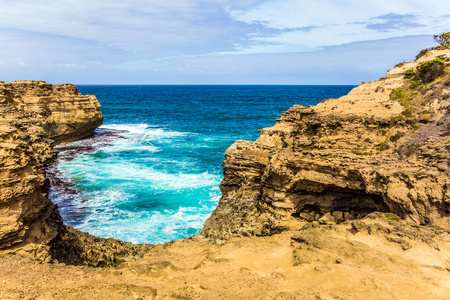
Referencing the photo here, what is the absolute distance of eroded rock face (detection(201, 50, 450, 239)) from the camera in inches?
431

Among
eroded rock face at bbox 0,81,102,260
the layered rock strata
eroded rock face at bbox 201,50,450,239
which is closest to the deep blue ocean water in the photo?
the layered rock strata

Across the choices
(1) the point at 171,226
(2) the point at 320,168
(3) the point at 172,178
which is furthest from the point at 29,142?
(3) the point at 172,178

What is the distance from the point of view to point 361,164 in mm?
12531

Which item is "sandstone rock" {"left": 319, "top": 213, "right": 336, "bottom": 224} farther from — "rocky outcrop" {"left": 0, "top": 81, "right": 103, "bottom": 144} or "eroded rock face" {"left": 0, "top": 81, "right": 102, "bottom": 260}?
"rocky outcrop" {"left": 0, "top": 81, "right": 103, "bottom": 144}

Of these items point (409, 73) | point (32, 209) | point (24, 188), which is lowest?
point (32, 209)

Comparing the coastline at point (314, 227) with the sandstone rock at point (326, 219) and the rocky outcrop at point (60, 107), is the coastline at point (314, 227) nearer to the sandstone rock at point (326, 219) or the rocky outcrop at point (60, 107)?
the sandstone rock at point (326, 219)

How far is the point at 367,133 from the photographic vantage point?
43.9 ft

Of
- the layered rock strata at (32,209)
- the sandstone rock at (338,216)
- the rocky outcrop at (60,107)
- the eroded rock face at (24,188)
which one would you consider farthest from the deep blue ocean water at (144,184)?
the sandstone rock at (338,216)

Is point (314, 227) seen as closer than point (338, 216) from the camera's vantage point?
Yes

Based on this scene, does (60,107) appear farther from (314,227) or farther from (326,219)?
(314,227)

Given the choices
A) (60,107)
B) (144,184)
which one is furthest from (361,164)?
(60,107)

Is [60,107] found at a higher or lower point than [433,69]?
lower

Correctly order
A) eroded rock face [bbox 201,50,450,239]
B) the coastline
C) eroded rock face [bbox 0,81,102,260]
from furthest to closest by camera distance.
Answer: eroded rock face [bbox 201,50,450,239] → eroded rock face [bbox 0,81,102,260] → the coastline

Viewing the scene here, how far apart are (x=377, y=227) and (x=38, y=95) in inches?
1599
